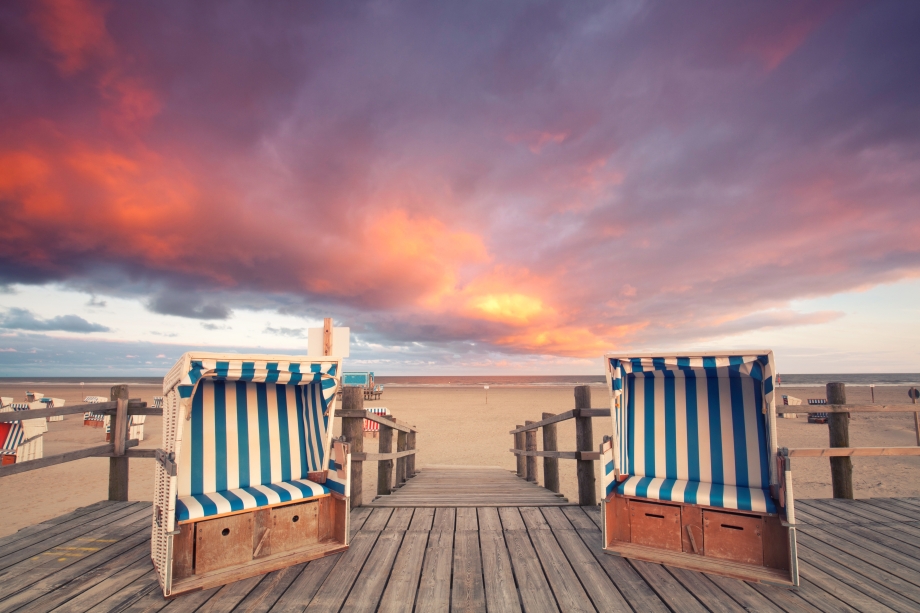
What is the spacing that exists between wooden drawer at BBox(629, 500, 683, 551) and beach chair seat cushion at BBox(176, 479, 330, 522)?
2.97 meters

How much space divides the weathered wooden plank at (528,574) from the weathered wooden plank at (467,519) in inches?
15.3

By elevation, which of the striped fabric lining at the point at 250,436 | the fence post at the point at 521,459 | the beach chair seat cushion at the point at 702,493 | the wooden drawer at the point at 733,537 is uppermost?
the striped fabric lining at the point at 250,436

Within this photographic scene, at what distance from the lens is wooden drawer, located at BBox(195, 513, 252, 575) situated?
3.33m

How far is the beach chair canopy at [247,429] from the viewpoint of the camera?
10.8 ft

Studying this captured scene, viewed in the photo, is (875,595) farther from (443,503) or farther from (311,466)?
(311,466)

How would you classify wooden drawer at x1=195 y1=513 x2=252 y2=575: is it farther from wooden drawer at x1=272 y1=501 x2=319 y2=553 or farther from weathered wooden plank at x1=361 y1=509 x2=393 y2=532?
weathered wooden plank at x1=361 y1=509 x2=393 y2=532

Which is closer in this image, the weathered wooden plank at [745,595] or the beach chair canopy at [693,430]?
the weathered wooden plank at [745,595]

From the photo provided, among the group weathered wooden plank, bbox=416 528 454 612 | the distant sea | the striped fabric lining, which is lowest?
the distant sea

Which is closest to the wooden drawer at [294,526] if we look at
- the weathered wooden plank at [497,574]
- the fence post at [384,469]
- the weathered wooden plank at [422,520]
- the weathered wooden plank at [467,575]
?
the weathered wooden plank at [422,520]

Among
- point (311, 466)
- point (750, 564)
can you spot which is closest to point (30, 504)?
point (311, 466)

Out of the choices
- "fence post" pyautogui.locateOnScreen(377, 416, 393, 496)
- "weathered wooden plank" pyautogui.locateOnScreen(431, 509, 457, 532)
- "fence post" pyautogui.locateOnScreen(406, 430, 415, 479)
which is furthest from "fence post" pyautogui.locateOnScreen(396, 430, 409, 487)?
"weathered wooden plank" pyautogui.locateOnScreen(431, 509, 457, 532)

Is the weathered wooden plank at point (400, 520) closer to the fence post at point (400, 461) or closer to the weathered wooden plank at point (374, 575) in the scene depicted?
the weathered wooden plank at point (374, 575)

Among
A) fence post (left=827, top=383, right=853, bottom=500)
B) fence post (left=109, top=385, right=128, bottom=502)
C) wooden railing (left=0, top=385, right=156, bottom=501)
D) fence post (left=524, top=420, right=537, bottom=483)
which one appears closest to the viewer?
wooden railing (left=0, top=385, right=156, bottom=501)

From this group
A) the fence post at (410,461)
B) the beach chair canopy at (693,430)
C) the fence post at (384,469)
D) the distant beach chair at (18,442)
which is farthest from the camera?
the fence post at (410,461)
